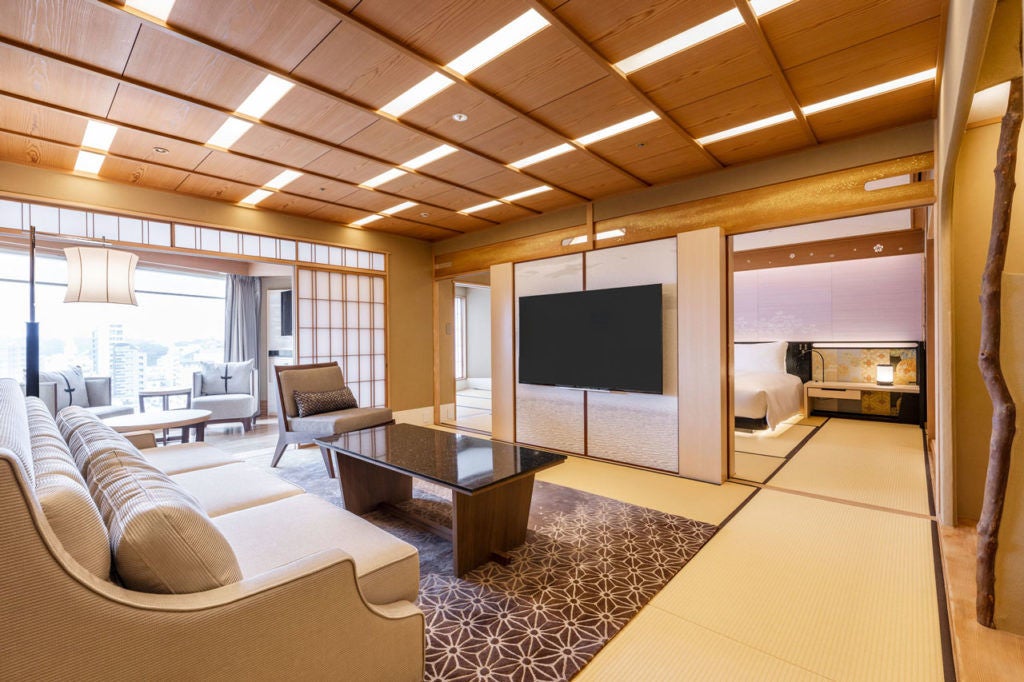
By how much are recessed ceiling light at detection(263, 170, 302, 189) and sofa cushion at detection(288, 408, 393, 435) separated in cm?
203

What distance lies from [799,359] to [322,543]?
264 inches

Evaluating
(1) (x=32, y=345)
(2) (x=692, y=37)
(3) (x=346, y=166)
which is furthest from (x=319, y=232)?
(2) (x=692, y=37)

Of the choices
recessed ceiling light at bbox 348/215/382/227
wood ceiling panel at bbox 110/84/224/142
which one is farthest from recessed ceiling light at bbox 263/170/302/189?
recessed ceiling light at bbox 348/215/382/227

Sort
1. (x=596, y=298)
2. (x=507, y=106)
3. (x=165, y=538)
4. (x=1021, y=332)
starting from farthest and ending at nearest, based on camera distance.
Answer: (x=596, y=298) < (x=507, y=106) < (x=1021, y=332) < (x=165, y=538)

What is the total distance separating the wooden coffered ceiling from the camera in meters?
1.93

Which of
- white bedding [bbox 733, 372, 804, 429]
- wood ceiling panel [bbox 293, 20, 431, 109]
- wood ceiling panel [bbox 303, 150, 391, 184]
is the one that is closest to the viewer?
wood ceiling panel [bbox 293, 20, 431, 109]

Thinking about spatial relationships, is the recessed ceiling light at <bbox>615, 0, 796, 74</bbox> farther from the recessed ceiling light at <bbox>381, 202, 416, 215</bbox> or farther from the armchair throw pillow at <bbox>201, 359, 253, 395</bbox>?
the armchair throw pillow at <bbox>201, 359, 253, 395</bbox>

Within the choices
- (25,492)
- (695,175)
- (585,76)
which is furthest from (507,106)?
(25,492)

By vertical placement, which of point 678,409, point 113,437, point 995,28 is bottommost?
point 678,409

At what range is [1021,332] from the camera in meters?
1.61

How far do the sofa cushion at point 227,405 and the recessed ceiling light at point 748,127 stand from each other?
223 inches

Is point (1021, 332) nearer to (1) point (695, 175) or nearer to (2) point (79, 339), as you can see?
(1) point (695, 175)

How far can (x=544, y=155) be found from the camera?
337cm

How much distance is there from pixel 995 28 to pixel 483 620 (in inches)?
108
